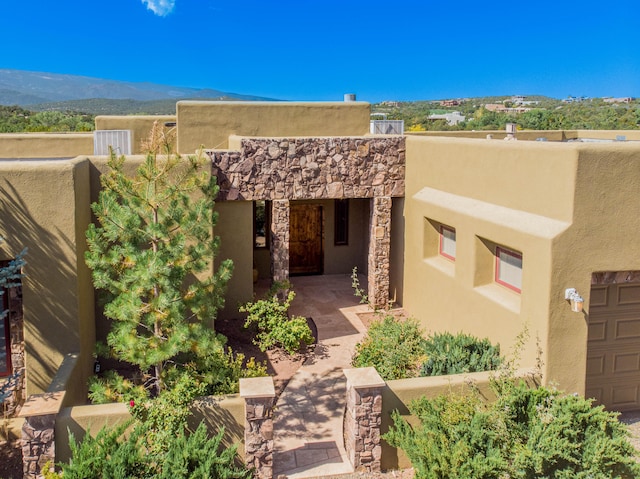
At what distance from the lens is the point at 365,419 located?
8148 mm

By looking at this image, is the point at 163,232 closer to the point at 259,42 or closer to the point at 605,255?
the point at 605,255

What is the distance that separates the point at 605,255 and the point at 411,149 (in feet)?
20.5

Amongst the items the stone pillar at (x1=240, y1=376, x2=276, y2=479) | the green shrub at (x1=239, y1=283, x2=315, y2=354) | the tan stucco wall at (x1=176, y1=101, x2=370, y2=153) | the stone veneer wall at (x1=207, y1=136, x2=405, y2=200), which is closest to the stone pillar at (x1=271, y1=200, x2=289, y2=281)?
the stone veneer wall at (x1=207, y1=136, x2=405, y2=200)

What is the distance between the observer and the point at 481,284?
11.2 m

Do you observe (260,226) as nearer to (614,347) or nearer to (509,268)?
(509,268)

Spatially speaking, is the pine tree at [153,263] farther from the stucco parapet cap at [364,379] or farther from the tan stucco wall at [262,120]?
the tan stucco wall at [262,120]

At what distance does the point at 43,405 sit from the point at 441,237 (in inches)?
347

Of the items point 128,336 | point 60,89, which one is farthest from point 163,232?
point 60,89

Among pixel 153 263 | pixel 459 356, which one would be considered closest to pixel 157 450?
pixel 153 263

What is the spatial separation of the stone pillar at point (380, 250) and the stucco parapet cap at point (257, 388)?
7.26 meters

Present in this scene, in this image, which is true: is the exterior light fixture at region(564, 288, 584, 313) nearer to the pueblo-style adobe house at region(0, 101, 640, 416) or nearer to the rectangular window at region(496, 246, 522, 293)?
the pueblo-style adobe house at region(0, 101, 640, 416)

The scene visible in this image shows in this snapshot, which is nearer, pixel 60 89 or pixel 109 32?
pixel 109 32

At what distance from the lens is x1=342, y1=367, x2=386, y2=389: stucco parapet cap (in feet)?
26.4

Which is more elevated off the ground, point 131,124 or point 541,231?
point 131,124
